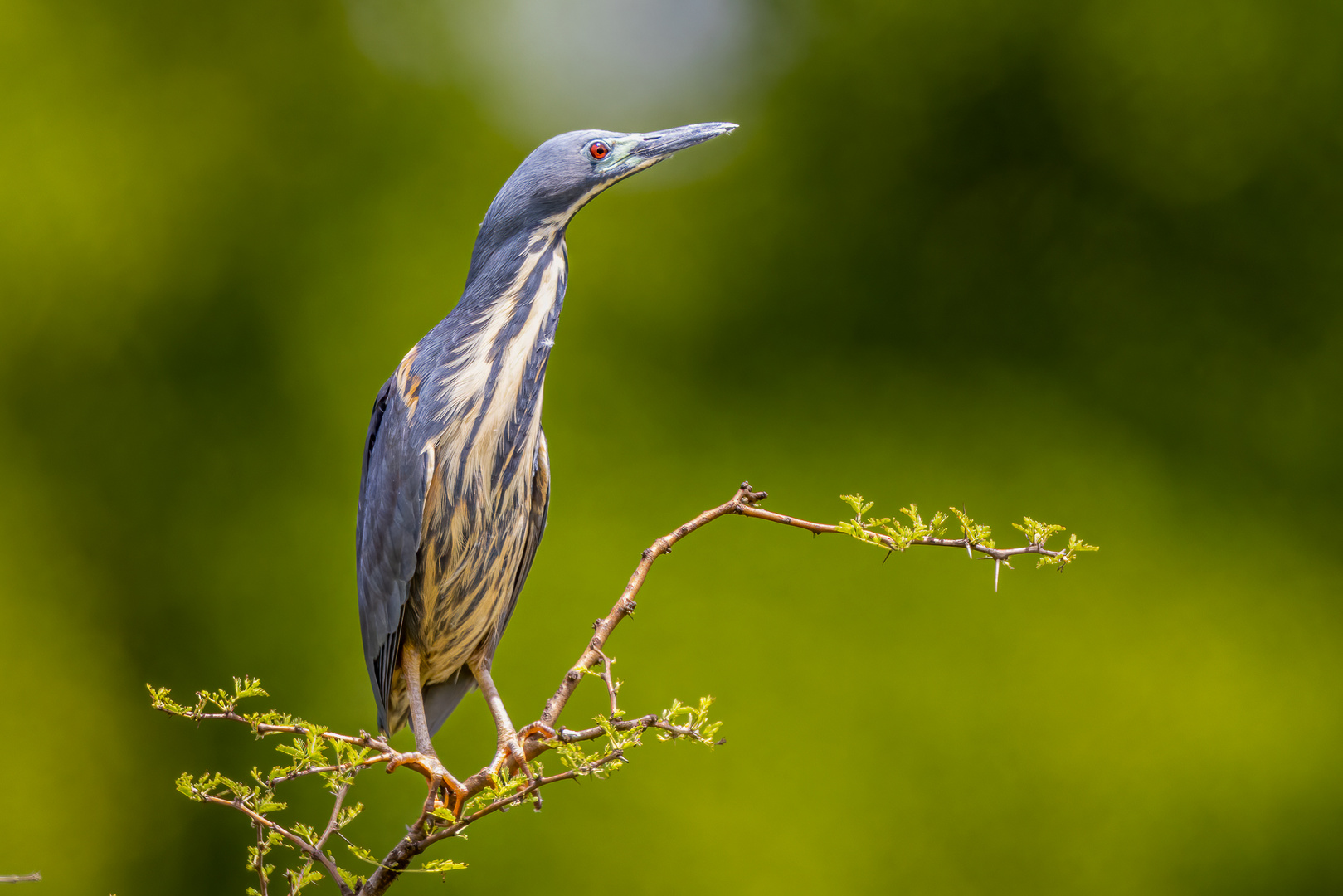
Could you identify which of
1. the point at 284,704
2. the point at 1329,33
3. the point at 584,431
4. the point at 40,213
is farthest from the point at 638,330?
the point at 1329,33

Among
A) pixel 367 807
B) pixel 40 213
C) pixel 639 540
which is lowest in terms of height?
pixel 367 807

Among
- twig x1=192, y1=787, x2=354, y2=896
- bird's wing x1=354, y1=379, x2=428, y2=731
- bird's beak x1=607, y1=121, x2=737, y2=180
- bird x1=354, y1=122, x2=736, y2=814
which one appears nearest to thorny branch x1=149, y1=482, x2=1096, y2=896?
twig x1=192, y1=787, x2=354, y2=896

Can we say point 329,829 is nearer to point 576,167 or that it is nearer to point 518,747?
point 518,747

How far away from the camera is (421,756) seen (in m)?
1.22

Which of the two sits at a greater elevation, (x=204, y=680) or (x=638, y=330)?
(x=638, y=330)

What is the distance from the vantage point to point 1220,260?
2936 mm

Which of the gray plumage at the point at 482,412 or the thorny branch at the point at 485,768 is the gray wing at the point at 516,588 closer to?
the gray plumage at the point at 482,412

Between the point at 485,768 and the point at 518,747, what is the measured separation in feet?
0.42

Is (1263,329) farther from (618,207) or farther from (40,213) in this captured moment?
(40,213)

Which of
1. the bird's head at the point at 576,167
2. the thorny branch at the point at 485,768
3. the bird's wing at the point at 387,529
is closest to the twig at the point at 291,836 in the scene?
the thorny branch at the point at 485,768

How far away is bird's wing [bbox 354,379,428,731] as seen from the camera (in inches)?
55.4

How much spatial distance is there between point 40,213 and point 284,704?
4.96 feet

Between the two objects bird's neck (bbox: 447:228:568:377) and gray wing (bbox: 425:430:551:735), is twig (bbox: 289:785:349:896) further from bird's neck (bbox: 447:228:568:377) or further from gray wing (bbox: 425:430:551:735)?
bird's neck (bbox: 447:228:568:377)

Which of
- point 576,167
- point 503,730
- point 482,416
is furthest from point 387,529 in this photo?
point 576,167
